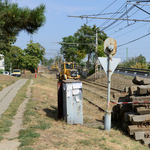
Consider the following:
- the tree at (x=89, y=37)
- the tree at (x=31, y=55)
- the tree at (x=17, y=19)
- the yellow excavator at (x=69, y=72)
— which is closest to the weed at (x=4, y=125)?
the tree at (x=17, y=19)

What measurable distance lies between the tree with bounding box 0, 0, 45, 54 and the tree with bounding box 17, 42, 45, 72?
53418mm

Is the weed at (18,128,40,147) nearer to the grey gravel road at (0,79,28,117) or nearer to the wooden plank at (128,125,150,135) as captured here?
the grey gravel road at (0,79,28,117)

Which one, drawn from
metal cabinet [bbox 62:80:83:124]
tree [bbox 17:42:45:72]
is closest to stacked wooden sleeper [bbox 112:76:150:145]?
metal cabinet [bbox 62:80:83:124]

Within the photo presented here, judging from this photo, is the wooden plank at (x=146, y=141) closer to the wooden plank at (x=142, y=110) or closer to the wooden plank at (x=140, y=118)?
the wooden plank at (x=140, y=118)

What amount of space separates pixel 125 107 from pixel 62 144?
3.35 metres

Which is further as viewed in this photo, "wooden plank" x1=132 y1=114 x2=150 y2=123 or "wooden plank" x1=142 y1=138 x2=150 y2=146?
"wooden plank" x1=132 y1=114 x2=150 y2=123

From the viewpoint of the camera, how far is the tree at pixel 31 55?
6016 cm

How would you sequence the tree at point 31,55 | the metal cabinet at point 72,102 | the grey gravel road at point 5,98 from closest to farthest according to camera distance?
1. the metal cabinet at point 72,102
2. the grey gravel road at point 5,98
3. the tree at point 31,55

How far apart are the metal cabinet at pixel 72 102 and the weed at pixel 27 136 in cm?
179

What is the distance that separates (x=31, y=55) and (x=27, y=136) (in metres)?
57.7

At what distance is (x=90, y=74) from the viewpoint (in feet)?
143

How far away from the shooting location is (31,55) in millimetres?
61344

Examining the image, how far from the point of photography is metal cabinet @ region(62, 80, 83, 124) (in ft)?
24.3

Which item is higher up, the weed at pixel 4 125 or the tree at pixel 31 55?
the tree at pixel 31 55
